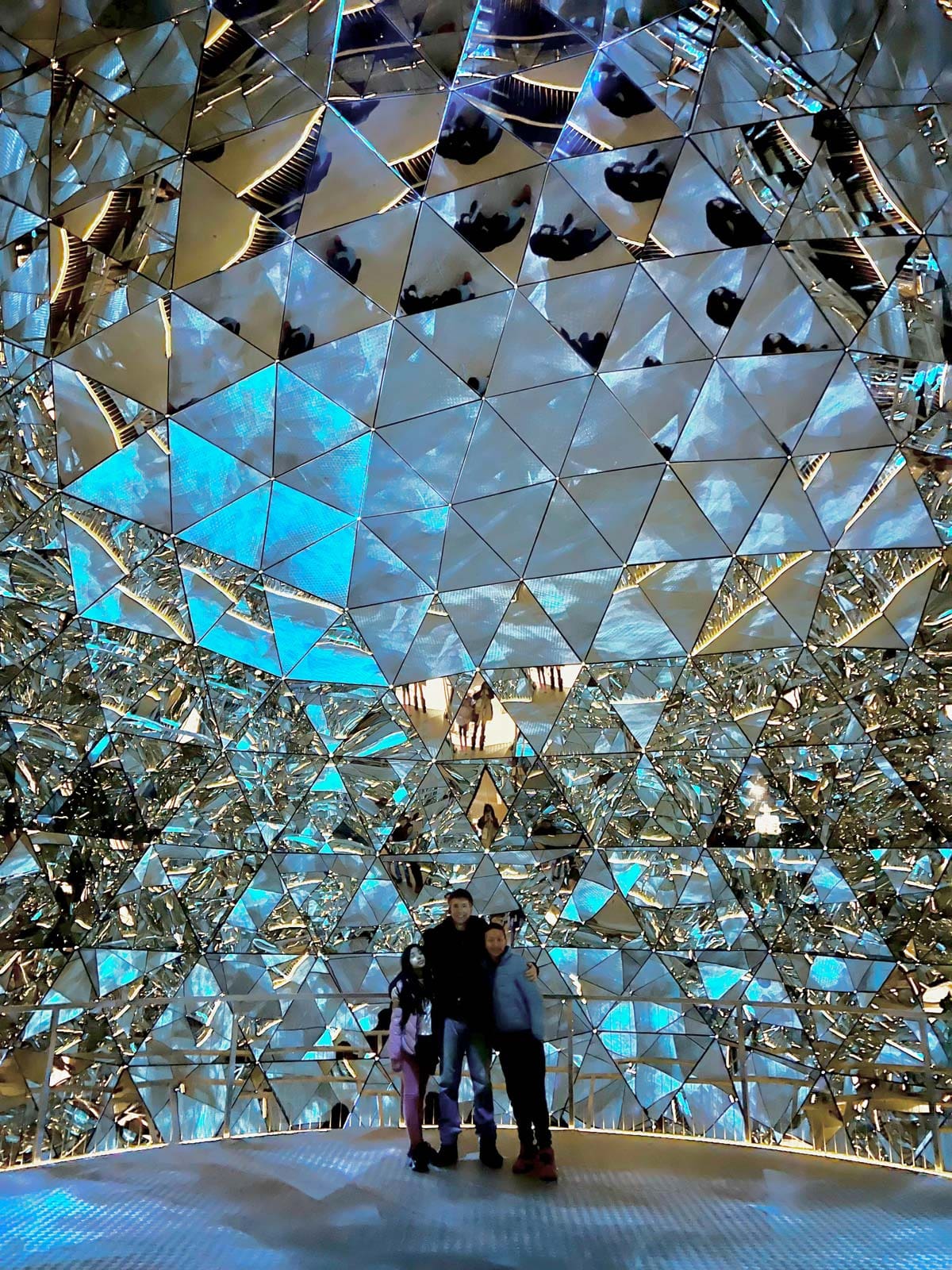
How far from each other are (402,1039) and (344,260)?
33.8 ft

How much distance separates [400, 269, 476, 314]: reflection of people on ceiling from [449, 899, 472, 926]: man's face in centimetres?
912

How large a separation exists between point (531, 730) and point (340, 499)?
595 centimetres

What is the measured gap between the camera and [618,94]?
40.4 ft

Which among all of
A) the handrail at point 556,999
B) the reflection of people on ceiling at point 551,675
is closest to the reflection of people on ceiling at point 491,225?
the reflection of people on ceiling at point 551,675

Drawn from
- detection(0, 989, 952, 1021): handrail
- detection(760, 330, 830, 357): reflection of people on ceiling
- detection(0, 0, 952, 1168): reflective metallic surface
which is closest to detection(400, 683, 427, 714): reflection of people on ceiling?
detection(0, 0, 952, 1168): reflective metallic surface

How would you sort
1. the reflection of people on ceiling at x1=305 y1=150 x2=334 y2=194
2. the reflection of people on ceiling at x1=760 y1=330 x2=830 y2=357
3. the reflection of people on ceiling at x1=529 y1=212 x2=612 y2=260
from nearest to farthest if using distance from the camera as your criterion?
the reflection of people on ceiling at x1=305 y1=150 x2=334 y2=194, the reflection of people on ceiling at x1=529 y1=212 x2=612 y2=260, the reflection of people on ceiling at x1=760 y1=330 x2=830 y2=357

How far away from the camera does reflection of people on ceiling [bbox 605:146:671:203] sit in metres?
13.0

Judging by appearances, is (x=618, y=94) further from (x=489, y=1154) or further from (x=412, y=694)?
(x=489, y=1154)

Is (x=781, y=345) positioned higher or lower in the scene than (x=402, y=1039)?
higher

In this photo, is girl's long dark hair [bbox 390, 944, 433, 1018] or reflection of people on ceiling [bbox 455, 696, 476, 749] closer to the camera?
girl's long dark hair [bbox 390, 944, 433, 1018]

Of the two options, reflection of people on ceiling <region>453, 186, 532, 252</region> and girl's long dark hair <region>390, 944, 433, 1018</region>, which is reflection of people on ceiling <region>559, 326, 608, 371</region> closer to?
reflection of people on ceiling <region>453, 186, 532, 252</region>

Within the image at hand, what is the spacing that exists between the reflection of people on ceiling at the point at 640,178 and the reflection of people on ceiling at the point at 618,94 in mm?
579

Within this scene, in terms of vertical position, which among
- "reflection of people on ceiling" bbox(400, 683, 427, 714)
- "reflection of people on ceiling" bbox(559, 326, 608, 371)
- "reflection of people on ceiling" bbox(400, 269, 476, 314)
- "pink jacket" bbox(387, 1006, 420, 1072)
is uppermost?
"reflection of people on ceiling" bbox(400, 269, 476, 314)

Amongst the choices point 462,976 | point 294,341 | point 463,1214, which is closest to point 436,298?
point 294,341
